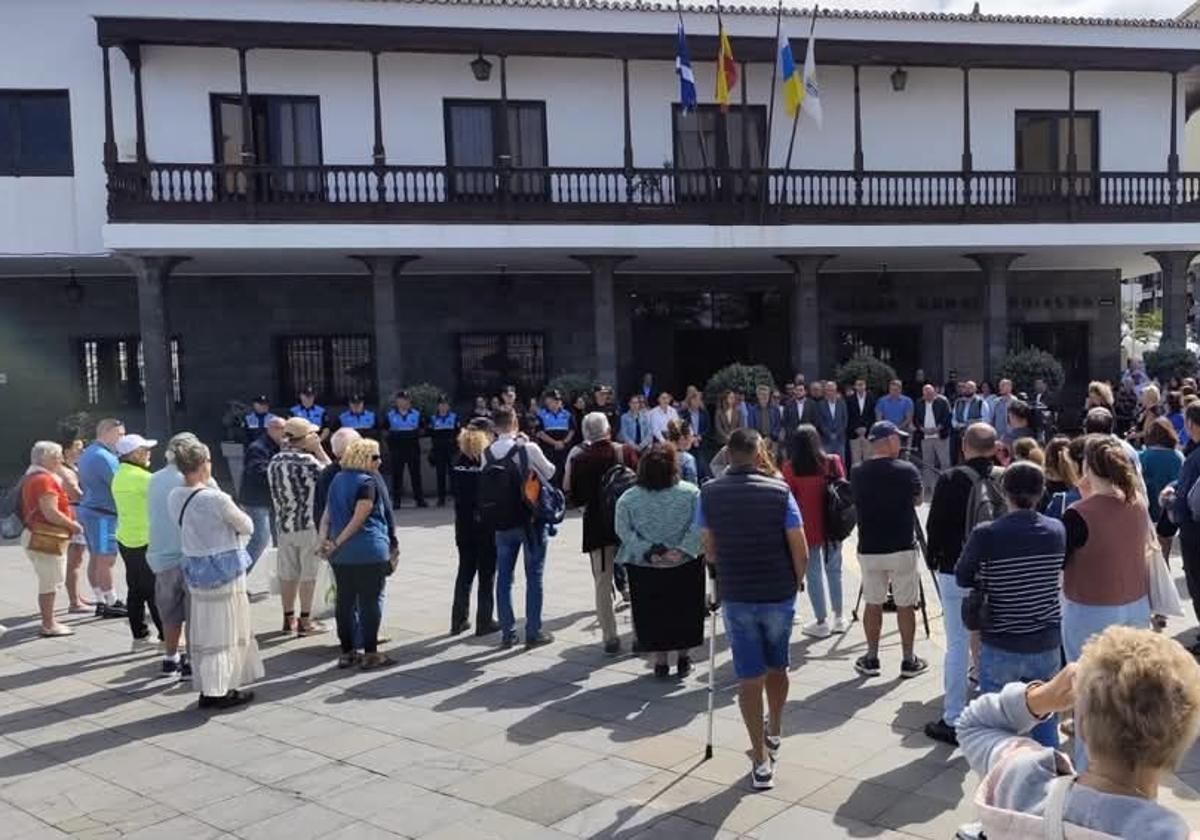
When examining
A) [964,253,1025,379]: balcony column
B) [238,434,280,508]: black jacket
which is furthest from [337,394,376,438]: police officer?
[964,253,1025,379]: balcony column

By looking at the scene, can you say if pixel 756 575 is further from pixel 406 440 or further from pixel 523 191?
pixel 523 191

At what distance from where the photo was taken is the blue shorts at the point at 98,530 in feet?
28.8

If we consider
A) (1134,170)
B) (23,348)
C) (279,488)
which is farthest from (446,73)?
(1134,170)

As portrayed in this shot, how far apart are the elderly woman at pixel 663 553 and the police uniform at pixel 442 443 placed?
362 inches

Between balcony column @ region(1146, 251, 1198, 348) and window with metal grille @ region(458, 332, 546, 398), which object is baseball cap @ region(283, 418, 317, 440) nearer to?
window with metal grille @ region(458, 332, 546, 398)

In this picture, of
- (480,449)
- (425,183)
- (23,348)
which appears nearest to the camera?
(480,449)

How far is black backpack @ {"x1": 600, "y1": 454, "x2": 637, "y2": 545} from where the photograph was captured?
7.55 meters

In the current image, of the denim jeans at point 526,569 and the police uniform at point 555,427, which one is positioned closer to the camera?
the denim jeans at point 526,569

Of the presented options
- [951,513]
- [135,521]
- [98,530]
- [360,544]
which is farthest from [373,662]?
[951,513]

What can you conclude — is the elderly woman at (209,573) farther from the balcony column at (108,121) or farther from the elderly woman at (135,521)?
the balcony column at (108,121)

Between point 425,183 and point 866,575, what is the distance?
13212mm

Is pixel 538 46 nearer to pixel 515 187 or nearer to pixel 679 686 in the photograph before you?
pixel 515 187

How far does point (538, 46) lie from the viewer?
18062mm

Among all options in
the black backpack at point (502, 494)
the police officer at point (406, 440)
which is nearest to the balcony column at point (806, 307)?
the police officer at point (406, 440)
